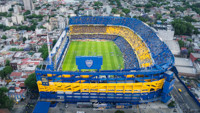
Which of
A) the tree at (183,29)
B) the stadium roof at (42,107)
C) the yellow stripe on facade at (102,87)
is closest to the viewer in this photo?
the stadium roof at (42,107)

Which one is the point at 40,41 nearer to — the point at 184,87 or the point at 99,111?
the point at 99,111

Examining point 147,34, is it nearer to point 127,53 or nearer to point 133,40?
point 133,40

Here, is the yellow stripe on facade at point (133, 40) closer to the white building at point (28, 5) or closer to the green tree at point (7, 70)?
the green tree at point (7, 70)

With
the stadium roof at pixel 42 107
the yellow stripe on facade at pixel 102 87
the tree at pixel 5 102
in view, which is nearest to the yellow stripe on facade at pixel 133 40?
the yellow stripe on facade at pixel 102 87

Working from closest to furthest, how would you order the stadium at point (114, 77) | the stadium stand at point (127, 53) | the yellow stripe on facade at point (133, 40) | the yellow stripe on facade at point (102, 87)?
the stadium at point (114, 77) < the yellow stripe on facade at point (102, 87) < the yellow stripe on facade at point (133, 40) < the stadium stand at point (127, 53)

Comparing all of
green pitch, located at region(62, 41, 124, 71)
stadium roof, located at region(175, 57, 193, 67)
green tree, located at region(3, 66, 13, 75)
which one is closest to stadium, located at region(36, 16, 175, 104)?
green pitch, located at region(62, 41, 124, 71)

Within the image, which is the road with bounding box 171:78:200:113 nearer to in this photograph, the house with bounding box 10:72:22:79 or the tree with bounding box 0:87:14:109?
the tree with bounding box 0:87:14:109
